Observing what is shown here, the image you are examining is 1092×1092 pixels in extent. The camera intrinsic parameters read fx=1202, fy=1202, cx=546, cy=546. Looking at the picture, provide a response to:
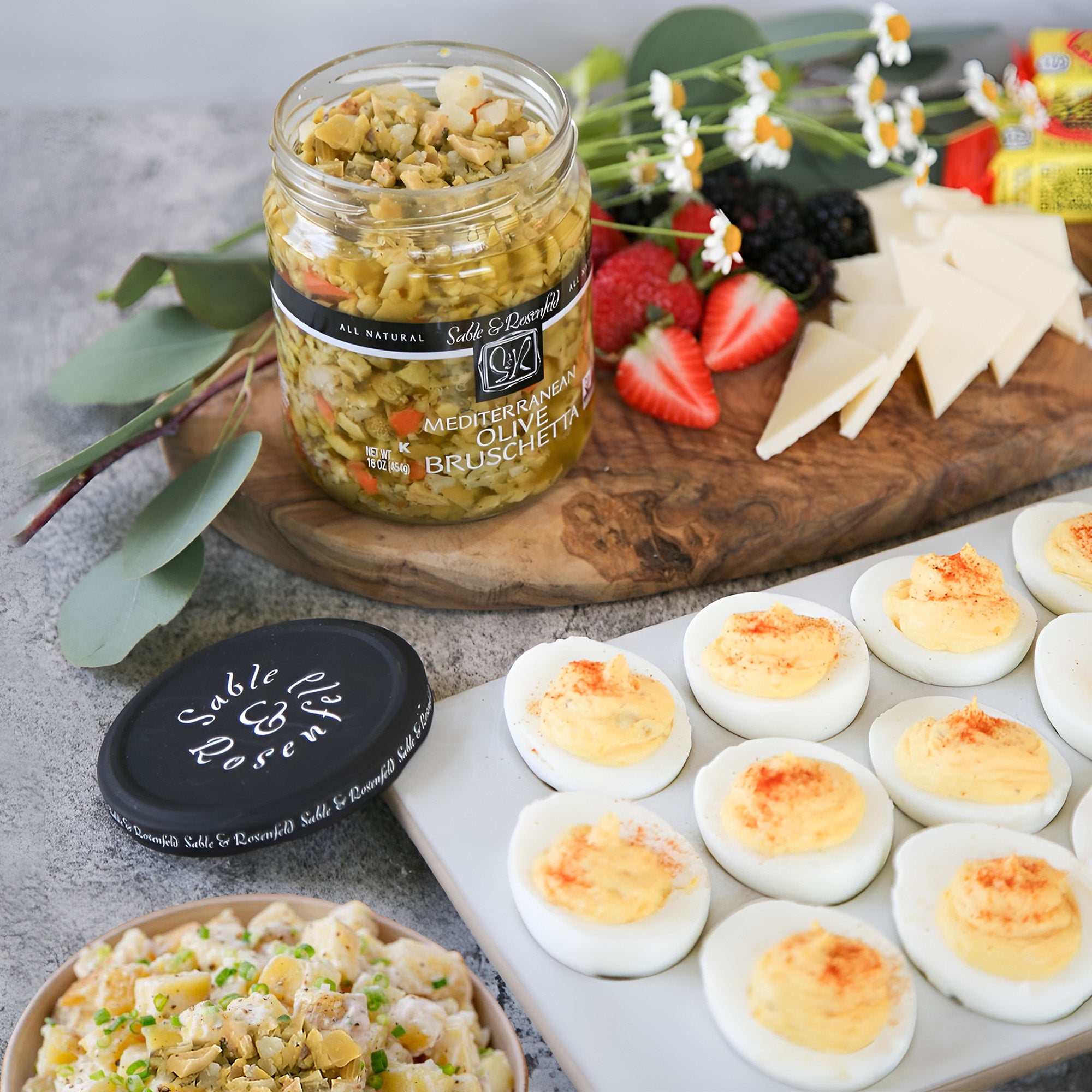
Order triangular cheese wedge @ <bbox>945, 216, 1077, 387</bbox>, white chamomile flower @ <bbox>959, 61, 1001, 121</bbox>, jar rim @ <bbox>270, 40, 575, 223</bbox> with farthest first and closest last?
white chamomile flower @ <bbox>959, 61, 1001, 121</bbox> → triangular cheese wedge @ <bbox>945, 216, 1077, 387</bbox> → jar rim @ <bbox>270, 40, 575, 223</bbox>

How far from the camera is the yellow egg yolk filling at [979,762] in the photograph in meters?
1.15

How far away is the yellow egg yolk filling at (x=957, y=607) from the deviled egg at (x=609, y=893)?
382 mm

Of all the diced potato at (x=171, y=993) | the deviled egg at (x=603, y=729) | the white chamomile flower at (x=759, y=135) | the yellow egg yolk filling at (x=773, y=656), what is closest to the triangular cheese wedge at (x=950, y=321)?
the white chamomile flower at (x=759, y=135)

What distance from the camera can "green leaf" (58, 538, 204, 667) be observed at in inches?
55.6

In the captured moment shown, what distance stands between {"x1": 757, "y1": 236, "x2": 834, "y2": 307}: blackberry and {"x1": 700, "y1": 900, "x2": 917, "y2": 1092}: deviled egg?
1.00 m

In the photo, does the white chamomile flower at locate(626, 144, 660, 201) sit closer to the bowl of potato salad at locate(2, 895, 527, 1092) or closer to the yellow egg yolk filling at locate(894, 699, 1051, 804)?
the yellow egg yolk filling at locate(894, 699, 1051, 804)

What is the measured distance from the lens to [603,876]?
3.51 feet

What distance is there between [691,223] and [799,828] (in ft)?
3.27

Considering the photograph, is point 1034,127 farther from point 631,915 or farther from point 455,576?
point 631,915

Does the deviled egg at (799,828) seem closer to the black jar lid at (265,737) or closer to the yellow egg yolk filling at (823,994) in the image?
the yellow egg yolk filling at (823,994)

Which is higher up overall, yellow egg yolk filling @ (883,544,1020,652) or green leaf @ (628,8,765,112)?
green leaf @ (628,8,765,112)

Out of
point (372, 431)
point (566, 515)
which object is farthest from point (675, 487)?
point (372, 431)

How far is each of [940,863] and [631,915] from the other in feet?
0.95

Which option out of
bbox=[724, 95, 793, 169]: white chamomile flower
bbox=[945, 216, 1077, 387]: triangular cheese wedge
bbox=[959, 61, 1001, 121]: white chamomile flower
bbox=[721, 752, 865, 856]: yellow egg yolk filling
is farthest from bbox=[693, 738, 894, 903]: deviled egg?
bbox=[959, 61, 1001, 121]: white chamomile flower
